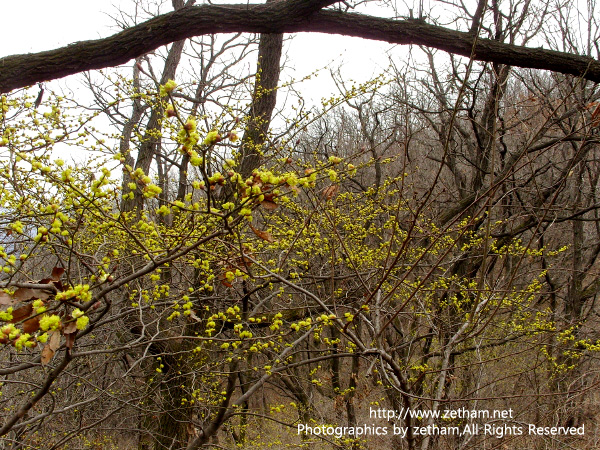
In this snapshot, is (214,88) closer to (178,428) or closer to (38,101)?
(38,101)

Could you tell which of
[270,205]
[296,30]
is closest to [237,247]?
[270,205]

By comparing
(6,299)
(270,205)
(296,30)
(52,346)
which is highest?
(296,30)

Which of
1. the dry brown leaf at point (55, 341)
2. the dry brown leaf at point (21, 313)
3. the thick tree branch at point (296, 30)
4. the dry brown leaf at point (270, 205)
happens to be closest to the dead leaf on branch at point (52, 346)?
the dry brown leaf at point (55, 341)

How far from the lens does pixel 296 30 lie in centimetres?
375

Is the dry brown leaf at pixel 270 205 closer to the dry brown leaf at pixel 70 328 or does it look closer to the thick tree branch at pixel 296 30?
the dry brown leaf at pixel 70 328

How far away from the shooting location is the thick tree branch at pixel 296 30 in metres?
3.51

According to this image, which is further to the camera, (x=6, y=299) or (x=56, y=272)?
(x=56, y=272)

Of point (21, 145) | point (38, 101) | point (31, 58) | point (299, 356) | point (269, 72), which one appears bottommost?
point (299, 356)

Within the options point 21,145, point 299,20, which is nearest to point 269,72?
point 299,20

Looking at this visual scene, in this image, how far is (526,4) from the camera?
637 cm

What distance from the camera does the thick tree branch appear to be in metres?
3.51

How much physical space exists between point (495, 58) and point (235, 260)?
3.19 m

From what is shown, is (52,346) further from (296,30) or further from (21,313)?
(296,30)

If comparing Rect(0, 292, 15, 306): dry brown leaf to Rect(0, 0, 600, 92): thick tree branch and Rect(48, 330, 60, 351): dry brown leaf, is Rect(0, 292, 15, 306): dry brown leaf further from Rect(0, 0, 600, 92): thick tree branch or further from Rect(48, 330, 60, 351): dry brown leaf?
Rect(0, 0, 600, 92): thick tree branch
